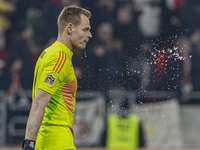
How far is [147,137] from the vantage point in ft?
33.1

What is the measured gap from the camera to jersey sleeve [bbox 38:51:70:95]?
3180 millimetres

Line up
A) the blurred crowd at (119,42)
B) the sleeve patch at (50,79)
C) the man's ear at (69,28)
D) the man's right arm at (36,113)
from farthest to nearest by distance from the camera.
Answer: the blurred crowd at (119,42), the man's ear at (69,28), the sleeve patch at (50,79), the man's right arm at (36,113)

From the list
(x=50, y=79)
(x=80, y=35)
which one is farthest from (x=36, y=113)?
(x=80, y=35)

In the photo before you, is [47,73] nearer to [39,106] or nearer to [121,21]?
[39,106]

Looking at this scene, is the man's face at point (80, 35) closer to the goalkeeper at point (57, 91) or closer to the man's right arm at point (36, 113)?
the goalkeeper at point (57, 91)

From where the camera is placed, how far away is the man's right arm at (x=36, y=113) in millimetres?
3051

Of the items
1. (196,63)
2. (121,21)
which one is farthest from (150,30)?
(196,63)

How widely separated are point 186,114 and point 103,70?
2.61 m

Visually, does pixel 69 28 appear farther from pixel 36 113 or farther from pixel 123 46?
pixel 123 46

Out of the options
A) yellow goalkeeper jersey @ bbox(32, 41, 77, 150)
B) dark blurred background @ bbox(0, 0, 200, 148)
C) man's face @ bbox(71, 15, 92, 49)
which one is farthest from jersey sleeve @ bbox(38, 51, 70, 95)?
dark blurred background @ bbox(0, 0, 200, 148)

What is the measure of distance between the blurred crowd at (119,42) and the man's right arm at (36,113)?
19.4 ft

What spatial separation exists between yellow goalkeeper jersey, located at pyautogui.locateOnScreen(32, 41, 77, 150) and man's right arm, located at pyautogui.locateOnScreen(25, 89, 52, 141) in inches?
2.6

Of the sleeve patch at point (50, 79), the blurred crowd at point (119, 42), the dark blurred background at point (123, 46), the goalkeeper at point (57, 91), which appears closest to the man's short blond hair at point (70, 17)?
the goalkeeper at point (57, 91)

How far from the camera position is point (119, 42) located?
9727mm
